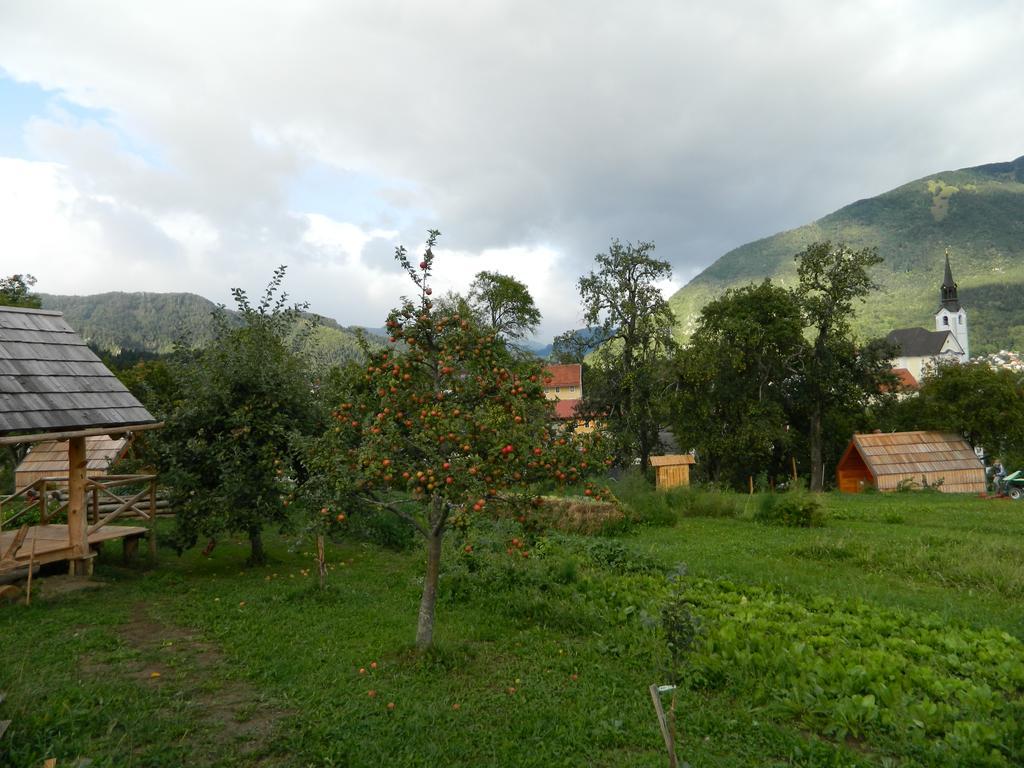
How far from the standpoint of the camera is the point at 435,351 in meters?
7.07

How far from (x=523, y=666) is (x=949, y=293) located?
360ft

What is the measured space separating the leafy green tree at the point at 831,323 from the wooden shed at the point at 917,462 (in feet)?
7.75

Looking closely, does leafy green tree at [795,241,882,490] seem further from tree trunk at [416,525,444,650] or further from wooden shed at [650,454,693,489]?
tree trunk at [416,525,444,650]

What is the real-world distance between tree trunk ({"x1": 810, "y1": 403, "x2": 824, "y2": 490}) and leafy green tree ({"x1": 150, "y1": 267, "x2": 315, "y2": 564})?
24965mm

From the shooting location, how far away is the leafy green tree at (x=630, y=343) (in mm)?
27219

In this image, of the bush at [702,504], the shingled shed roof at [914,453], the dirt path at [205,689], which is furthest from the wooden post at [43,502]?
the shingled shed roof at [914,453]

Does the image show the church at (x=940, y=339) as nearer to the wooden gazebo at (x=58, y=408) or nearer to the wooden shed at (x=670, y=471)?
the wooden shed at (x=670, y=471)

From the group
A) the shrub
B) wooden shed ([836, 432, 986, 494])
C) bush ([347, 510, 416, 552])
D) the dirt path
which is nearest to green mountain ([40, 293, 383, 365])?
wooden shed ([836, 432, 986, 494])

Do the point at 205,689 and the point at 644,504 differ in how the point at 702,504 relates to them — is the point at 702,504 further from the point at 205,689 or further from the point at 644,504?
the point at 205,689

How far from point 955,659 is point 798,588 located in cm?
312

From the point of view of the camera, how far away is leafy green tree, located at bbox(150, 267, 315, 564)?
35.2ft

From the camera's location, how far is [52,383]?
32.4 ft

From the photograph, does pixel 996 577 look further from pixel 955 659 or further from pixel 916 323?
pixel 916 323

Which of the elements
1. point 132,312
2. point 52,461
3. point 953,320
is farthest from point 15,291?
point 132,312
